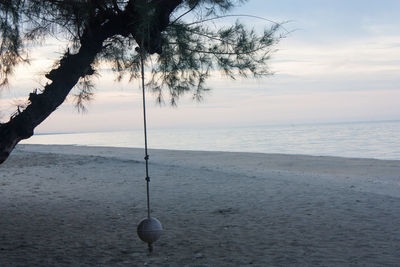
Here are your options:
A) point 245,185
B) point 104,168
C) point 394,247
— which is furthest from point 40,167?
point 394,247

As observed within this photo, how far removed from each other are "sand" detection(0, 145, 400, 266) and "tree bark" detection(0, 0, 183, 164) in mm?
1066

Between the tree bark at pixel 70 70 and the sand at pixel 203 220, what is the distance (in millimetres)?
1066

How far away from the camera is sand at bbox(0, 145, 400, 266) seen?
12.1 ft

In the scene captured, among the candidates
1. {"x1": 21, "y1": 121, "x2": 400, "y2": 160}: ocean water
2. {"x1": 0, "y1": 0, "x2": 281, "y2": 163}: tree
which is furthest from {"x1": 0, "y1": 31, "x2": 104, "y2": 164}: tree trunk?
{"x1": 21, "y1": 121, "x2": 400, "y2": 160}: ocean water

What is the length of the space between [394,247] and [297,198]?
2752 millimetres

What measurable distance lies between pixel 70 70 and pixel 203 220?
2322 millimetres

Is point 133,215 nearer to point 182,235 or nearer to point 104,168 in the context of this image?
point 182,235

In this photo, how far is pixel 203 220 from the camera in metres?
5.19

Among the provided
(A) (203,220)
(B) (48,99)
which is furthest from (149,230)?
(A) (203,220)

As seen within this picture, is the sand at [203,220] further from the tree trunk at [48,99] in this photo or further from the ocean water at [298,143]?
the ocean water at [298,143]

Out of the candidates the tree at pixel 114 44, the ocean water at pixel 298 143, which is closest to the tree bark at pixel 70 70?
the tree at pixel 114 44

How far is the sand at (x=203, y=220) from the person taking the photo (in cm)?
368

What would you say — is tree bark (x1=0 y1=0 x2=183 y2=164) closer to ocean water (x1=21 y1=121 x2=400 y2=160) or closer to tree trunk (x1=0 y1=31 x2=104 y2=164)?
tree trunk (x1=0 y1=31 x2=104 y2=164)

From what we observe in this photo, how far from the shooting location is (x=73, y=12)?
13.9ft
